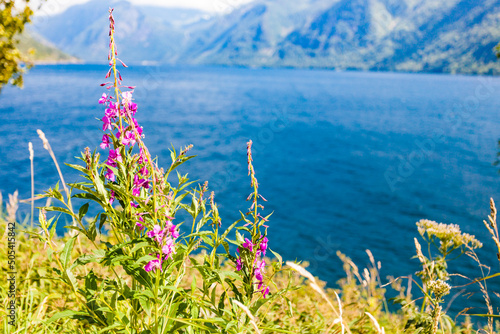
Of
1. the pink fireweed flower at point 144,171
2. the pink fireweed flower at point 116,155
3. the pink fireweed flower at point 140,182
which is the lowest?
the pink fireweed flower at point 140,182

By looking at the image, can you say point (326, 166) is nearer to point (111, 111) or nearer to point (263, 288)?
point (263, 288)

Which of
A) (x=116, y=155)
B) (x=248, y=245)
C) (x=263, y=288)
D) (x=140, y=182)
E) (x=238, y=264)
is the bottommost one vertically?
(x=263, y=288)

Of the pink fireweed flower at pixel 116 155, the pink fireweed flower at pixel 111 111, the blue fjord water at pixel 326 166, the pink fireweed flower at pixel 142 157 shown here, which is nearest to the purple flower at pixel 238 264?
the pink fireweed flower at pixel 142 157

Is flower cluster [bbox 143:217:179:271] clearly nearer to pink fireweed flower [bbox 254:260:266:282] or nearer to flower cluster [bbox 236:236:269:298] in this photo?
flower cluster [bbox 236:236:269:298]

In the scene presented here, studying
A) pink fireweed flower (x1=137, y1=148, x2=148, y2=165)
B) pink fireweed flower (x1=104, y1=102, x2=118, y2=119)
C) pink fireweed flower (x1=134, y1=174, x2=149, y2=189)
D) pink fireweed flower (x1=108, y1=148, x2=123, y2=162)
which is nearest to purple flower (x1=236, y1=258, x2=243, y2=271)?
pink fireweed flower (x1=134, y1=174, x2=149, y2=189)

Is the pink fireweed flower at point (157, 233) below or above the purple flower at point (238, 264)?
above

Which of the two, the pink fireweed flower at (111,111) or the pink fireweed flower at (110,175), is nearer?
the pink fireweed flower at (111,111)

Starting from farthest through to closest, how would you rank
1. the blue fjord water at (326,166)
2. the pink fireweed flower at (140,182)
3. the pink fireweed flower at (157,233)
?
the blue fjord water at (326,166) < the pink fireweed flower at (140,182) < the pink fireweed flower at (157,233)

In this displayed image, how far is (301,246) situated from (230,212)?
5.69 m

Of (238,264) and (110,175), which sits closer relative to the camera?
(110,175)

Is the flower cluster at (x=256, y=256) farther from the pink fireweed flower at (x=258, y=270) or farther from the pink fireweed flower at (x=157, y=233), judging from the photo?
the pink fireweed flower at (x=157, y=233)

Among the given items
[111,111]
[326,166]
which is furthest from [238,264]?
[326,166]

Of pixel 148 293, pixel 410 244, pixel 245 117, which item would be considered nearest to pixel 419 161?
pixel 410 244

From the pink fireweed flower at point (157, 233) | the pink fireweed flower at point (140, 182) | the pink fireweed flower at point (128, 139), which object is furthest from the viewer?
the pink fireweed flower at point (140, 182)
